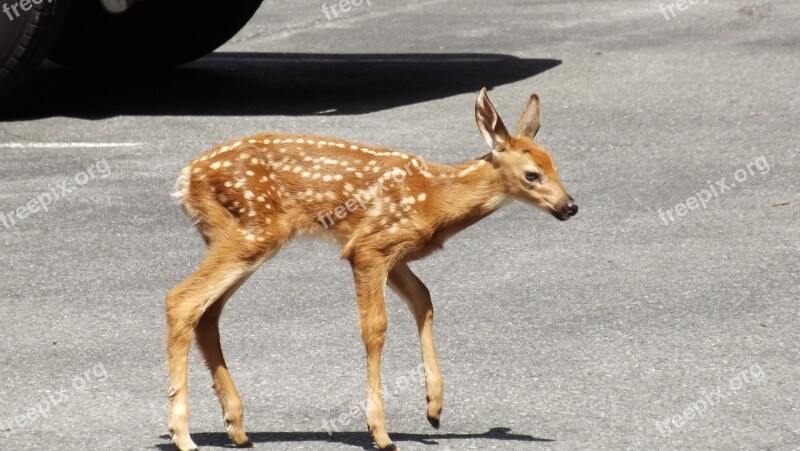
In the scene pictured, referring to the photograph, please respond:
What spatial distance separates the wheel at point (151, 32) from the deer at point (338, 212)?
8.19 m

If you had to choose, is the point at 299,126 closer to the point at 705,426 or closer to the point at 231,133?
the point at 231,133

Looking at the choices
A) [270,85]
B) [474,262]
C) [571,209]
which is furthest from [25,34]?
[571,209]

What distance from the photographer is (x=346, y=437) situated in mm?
5871

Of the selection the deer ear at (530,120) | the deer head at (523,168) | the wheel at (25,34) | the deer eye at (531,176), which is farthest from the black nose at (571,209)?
the wheel at (25,34)

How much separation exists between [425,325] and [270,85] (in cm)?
765

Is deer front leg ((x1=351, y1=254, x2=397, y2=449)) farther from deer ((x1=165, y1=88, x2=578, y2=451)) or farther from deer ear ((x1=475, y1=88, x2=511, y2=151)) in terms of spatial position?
deer ear ((x1=475, y1=88, x2=511, y2=151))

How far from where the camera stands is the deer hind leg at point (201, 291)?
18.5 ft

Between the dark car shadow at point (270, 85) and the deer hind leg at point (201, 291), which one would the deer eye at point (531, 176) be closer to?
the deer hind leg at point (201, 291)

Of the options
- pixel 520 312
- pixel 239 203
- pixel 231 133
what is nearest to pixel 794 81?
pixel 231 133

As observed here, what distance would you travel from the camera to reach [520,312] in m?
7.52

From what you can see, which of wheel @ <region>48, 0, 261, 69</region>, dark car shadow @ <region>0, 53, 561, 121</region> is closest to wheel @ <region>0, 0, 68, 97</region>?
dark car shadow @ <region>0, 53, 561, 121</region>

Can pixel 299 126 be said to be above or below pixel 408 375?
below

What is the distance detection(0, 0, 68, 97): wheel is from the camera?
11133 mm

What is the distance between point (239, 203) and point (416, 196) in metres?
0.73
